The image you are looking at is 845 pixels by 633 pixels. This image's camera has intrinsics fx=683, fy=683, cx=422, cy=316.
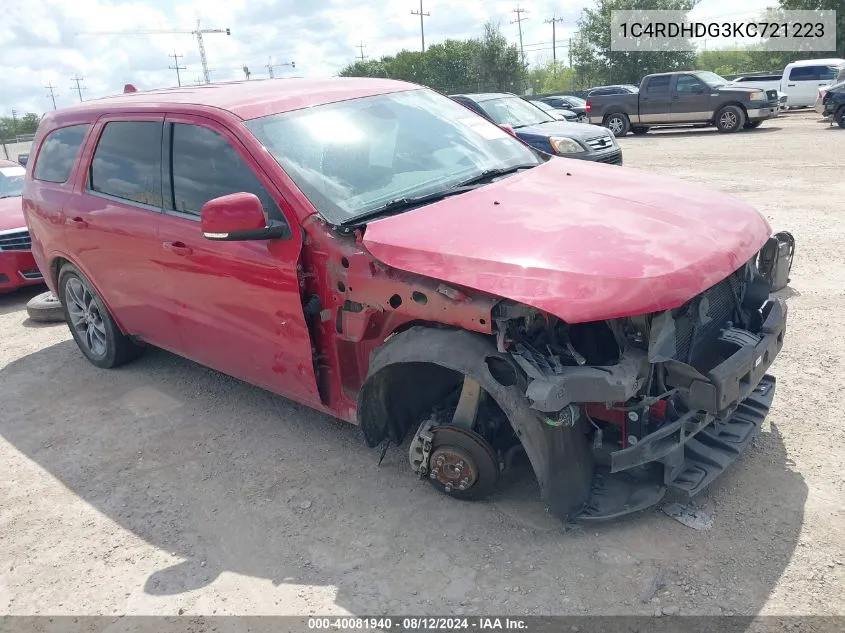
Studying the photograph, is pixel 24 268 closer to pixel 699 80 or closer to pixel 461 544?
pixel 461 544

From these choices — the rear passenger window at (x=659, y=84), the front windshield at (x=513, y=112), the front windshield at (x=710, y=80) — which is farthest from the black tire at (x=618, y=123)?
the front windshield at (x=513, y=112)

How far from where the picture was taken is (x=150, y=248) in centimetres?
Result: 416

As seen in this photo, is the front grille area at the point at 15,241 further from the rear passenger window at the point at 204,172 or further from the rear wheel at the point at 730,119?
the rear wheel at the point at 730,119

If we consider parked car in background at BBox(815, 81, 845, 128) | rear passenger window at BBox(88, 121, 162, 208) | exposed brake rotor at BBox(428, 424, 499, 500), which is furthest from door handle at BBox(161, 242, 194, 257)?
parked car in background at BBox(815, 81, 845, 128)

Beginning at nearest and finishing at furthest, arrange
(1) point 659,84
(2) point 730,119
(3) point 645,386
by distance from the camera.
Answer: (3) point 645,386, (2) point 730,119, (1) point 659,84

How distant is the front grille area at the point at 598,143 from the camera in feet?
36.6

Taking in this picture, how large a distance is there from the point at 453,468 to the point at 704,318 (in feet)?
4.35

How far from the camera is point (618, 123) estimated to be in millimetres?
21375

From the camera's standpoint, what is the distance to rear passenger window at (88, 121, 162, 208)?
4.15 m

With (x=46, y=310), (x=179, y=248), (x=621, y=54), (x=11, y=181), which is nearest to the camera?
(x=179, y=248)

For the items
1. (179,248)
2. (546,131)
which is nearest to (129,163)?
(179,248)

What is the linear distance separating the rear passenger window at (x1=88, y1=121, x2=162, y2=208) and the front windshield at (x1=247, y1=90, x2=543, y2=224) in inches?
37.4

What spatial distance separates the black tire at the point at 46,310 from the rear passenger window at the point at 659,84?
59.7 feet

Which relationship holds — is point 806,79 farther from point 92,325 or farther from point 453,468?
point 453,468
